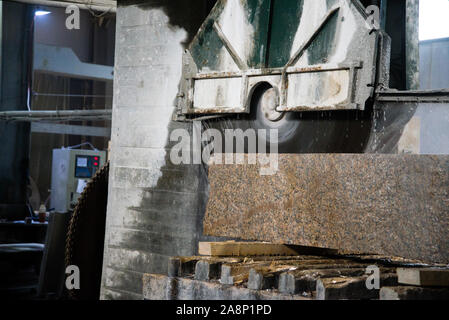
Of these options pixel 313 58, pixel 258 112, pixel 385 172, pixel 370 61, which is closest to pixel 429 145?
pixel 370 61

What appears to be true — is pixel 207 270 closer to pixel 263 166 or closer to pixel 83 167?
pixel 263 166

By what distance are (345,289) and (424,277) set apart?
35 cm

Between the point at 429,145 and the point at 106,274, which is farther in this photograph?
the point at 106,274

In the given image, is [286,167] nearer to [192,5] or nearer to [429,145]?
[429,145]

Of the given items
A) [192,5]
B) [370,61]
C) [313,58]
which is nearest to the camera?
[370,61]

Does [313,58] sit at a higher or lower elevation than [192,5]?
lower

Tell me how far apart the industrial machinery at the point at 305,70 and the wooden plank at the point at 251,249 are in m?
1.36

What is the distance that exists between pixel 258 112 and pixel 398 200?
8.37 ft

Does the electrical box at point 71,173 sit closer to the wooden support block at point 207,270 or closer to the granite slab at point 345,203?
the granite slab at point 345,203

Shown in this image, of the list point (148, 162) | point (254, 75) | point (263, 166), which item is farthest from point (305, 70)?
point (148, 162)

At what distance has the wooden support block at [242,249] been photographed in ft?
11.8

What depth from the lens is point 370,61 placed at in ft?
15.5
